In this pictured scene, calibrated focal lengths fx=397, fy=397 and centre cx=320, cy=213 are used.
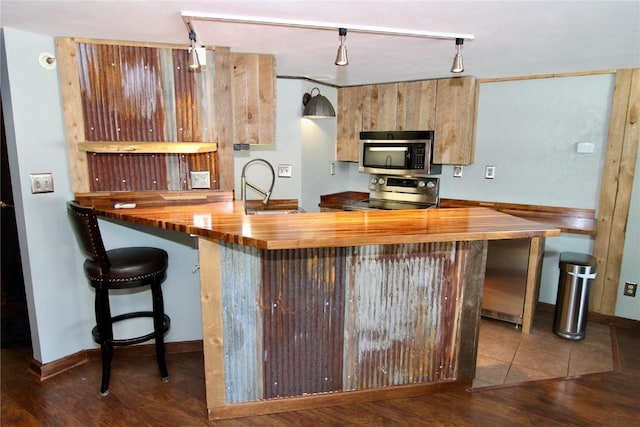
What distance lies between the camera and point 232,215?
212cm

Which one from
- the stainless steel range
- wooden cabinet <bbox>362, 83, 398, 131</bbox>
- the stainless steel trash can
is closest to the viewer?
the stainless steel trash can

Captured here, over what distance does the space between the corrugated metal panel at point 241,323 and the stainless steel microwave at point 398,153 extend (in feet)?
7.21

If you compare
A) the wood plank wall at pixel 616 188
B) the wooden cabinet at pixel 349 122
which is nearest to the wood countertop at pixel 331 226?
the wood plank wall at pixel 616 188

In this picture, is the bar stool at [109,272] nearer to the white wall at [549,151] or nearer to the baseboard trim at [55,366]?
the baseboard trim at [55,366]

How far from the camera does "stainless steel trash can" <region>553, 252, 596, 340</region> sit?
9.59ft

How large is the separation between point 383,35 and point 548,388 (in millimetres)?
2286

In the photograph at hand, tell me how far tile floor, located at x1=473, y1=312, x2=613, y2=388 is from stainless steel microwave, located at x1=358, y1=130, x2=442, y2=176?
4.82 ft

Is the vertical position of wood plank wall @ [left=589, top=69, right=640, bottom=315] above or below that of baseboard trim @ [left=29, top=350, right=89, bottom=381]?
above

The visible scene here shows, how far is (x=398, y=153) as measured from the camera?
148 inches

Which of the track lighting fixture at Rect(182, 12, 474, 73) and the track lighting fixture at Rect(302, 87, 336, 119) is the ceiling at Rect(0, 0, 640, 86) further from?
the track lighting fixture at Rect(302, 87, 336, 119)

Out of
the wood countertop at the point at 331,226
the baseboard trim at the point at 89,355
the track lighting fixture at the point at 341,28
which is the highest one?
the track lighting fixture at the point at 341,28

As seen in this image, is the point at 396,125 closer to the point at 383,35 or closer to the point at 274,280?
the point at 383,35

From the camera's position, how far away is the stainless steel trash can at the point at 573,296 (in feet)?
9.59

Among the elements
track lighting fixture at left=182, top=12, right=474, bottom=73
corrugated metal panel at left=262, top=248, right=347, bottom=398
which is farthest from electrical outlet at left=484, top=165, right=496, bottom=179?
corrugated metal panel at left=262, top=248, right=347, bottom=398
